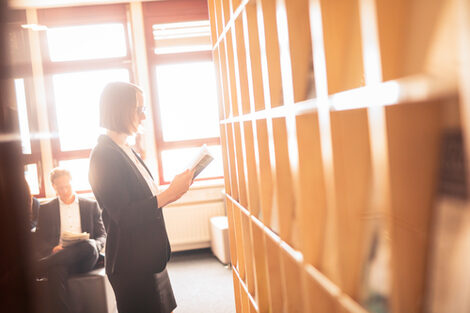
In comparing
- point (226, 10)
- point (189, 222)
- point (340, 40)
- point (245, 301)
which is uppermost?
point (226, 10)

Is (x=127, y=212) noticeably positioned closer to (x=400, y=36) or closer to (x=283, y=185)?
(x=283, y=185)

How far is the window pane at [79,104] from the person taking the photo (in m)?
5.30

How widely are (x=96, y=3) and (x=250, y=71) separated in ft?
14.5

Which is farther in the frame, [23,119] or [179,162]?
[179,162]

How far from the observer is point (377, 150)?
632 millimetres

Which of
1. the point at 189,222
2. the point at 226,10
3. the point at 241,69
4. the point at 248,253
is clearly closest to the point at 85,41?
the point at 189,222

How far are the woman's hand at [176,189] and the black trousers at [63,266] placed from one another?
1659 mm

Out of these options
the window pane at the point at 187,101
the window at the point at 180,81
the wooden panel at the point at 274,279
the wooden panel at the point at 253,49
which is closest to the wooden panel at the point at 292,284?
the wooden panel at the point at 274,279

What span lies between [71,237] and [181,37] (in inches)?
115

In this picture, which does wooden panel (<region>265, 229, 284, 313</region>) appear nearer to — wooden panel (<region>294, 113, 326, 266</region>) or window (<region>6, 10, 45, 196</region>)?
wooden panel (<region>294, 113, 326, 266</region>)

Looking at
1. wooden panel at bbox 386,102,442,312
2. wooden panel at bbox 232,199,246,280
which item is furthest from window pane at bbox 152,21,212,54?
wooden panel at bbox 386,102,442,312

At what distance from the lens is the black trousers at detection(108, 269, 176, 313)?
1951mm

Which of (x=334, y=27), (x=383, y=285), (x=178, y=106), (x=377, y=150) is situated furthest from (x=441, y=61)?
(x=178, y=106)

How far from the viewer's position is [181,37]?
210 inches
